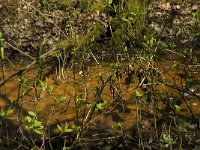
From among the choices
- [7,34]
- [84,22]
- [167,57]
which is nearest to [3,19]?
[7,34]

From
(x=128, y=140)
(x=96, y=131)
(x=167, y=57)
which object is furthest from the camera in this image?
(x=167, y=57)

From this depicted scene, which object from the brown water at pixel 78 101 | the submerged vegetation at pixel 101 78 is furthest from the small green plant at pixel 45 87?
the brown water at pixel 78 101

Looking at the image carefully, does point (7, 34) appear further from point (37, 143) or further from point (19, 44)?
point (37, 143)

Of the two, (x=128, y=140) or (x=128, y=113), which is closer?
(x=128, y=140)

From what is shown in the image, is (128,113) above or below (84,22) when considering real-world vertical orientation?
below

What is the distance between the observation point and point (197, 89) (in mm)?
4402

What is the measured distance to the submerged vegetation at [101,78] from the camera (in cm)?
386

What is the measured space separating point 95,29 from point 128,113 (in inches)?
85.8

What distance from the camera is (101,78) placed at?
3.75 m

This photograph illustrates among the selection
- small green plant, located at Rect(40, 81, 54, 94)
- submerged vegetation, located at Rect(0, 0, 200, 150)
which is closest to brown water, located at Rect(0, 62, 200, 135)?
submerged vegetation, located at Rect(0, 0, 200, 150)

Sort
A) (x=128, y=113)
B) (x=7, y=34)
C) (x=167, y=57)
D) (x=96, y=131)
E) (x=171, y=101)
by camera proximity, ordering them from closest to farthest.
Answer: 1. (x=171, y=101)
2. (x=96, y=131)
3. (x=128, y=113)
4. (x=167, y=57)
5. (x=7, y=34)

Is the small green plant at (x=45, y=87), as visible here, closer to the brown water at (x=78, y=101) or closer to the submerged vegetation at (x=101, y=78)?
the submerged vegetation at (x=101, y=78)

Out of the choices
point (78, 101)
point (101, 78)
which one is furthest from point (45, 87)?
point (78, 101)

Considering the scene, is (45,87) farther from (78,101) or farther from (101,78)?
(78,101)
